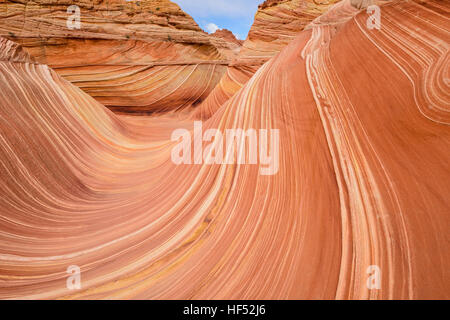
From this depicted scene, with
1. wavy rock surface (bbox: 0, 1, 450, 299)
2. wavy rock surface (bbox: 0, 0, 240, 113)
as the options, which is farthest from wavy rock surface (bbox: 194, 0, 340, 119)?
wavy rock surface (bbox: 0, 1, 450, 299)

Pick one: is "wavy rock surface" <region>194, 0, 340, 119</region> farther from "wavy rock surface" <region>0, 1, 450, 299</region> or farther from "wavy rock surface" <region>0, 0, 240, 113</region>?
"wavy rock surface" <region>0, 1, 450, 299</region>

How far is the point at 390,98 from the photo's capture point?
0.93 m

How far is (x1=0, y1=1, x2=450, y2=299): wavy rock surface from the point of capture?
2.25 ft

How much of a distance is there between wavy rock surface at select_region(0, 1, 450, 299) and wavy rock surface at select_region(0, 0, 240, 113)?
8.63 ft

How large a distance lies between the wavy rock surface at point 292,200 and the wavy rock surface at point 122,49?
8.63 ft

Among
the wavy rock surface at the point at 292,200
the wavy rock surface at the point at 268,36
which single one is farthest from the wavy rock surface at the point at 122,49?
the wavy rock surface at the point at 292,200

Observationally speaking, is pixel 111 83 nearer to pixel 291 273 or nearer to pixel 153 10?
pixel 153 10

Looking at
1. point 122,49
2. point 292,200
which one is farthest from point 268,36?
point 292,200

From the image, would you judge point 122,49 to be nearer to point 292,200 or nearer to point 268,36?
point 268,36

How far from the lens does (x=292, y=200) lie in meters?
0.88

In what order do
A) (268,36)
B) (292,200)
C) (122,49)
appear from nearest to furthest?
(292,200), (268,36), (122,49)

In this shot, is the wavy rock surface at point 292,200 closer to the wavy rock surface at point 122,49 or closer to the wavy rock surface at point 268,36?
the wavy rock surface at point 268,36

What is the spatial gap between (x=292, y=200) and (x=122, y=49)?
4488mm
